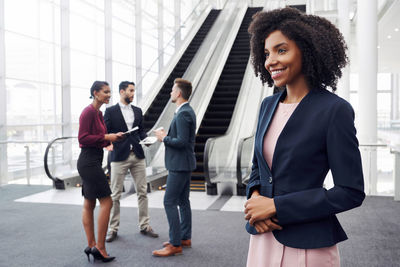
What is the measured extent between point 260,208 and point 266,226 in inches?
2.3

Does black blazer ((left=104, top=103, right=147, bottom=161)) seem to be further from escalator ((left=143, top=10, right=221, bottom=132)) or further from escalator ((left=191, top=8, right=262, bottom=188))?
escalator ((left=143, top=10, right=221, bottom=132))

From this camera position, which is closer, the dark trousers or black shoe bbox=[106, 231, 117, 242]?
the dark trousers

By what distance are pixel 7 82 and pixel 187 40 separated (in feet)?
21.0

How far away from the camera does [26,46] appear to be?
11211mm

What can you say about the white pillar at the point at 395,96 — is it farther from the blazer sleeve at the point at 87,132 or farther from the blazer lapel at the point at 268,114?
the blazer lapel at the point at 268,114

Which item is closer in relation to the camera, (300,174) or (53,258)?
(300,174)

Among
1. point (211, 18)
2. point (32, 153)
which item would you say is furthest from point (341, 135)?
point (211, 18)

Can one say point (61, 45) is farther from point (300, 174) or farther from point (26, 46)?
point (300, 174)

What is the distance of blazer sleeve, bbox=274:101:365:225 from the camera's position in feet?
3.86

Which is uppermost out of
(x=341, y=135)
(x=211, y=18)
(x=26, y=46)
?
(x=211, y=18)

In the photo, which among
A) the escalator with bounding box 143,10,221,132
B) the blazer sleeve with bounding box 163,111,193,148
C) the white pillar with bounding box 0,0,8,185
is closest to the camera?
the blazer sleeve with bounding box 163,111,193,148

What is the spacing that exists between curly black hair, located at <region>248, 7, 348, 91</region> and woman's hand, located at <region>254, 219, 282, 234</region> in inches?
18.0

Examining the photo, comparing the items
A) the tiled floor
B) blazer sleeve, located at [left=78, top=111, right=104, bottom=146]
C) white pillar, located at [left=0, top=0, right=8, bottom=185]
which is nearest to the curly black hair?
blazer sleeve, located at [left=78, top=111, right=104, bottom=146]

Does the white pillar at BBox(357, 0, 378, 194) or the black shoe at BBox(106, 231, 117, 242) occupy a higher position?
the white pillar at BBox(357, 0, 378, 194)
